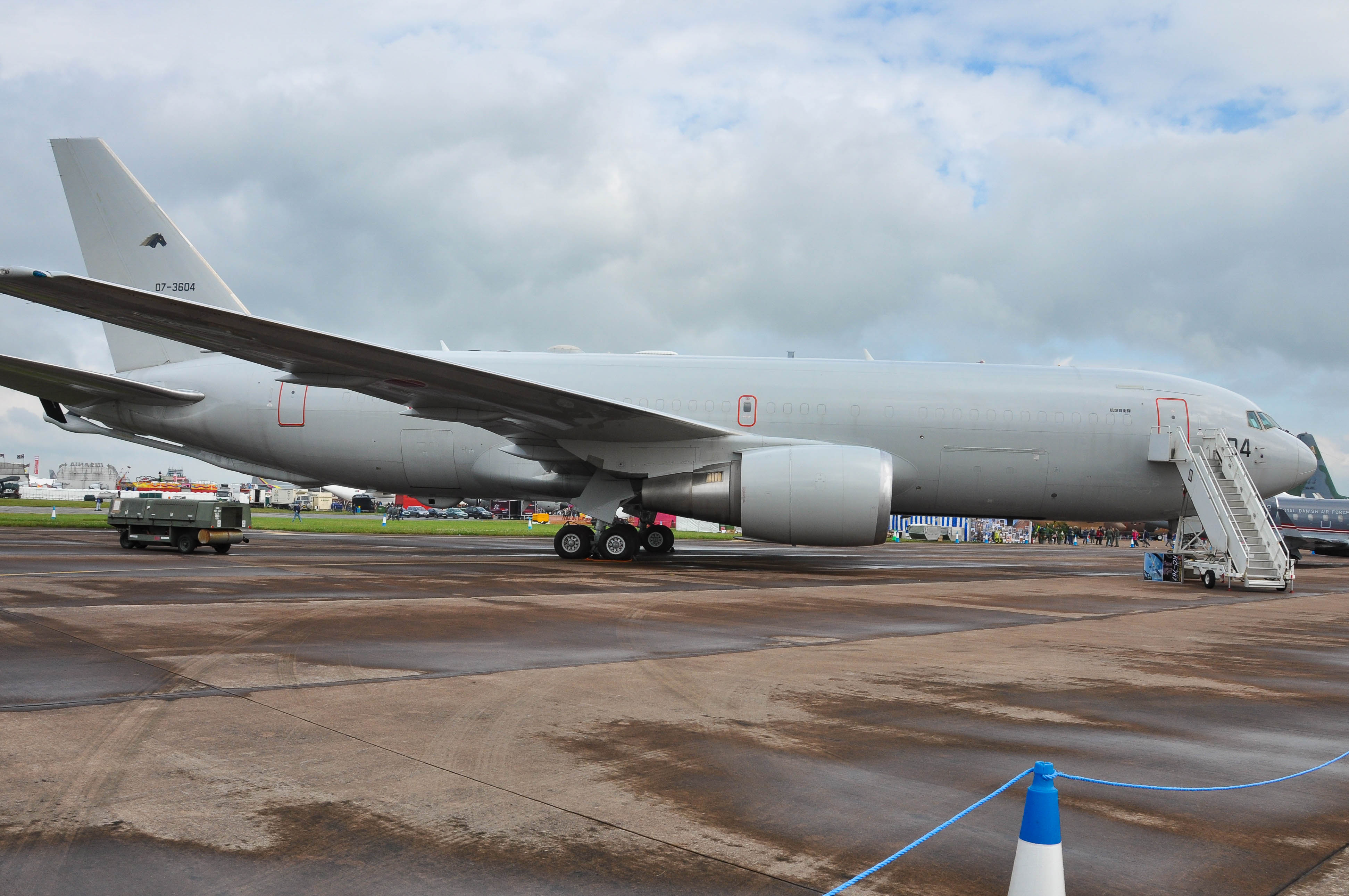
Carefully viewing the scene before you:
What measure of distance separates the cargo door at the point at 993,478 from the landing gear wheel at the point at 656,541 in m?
5.89

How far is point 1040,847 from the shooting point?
6.84 feet

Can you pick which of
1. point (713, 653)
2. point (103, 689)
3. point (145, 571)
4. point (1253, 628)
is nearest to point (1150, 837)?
point (713, 653)

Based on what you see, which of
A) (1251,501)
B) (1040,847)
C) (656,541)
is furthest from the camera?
(656,541)

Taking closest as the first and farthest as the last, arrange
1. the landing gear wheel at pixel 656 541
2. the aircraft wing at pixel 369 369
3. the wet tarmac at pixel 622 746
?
the wet tarmac at pixel 622 746 < the aircraft wing at pixel 369 369 < the landing gear wheel at pixel 656 541

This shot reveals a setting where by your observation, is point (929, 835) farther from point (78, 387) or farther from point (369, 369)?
point (78, 387)

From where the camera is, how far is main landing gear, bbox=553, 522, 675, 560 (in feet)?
55.1

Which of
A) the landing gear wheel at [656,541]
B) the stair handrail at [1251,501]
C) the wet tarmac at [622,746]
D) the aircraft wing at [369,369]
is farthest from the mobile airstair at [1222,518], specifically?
the landing gear wheel at [656,541]

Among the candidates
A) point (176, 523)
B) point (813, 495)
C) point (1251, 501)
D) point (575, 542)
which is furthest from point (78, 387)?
point (1251, 501)

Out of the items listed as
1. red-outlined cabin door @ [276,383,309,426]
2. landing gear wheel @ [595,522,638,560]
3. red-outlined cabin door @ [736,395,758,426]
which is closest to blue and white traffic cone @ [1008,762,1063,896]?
landing gear wheel @ [595,522,638,560]

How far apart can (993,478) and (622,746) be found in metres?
14.7

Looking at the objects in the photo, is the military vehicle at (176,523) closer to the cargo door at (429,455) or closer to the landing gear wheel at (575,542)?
the cargo door at (429,455)

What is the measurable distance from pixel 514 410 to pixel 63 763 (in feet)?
38.3

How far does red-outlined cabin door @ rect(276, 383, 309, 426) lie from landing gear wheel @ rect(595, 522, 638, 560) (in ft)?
22.2

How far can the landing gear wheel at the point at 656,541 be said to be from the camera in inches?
753
